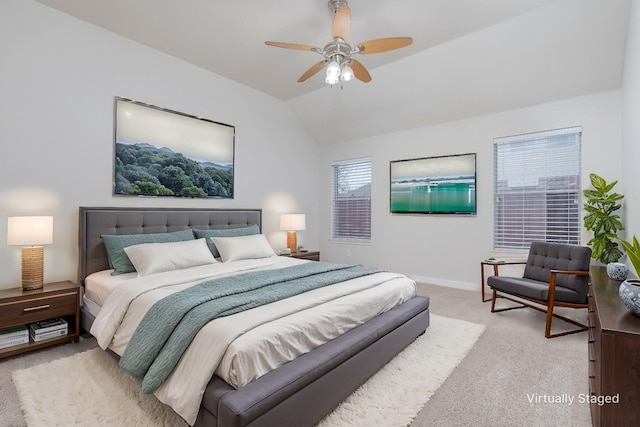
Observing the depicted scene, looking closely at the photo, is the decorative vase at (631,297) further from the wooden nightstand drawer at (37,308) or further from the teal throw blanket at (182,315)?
the wooden nightstand drawer at (37,308)

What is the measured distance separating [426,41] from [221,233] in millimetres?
3406

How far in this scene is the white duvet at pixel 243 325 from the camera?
1.57 m

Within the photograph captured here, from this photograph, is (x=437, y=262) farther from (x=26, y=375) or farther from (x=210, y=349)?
(x=26, y=375)

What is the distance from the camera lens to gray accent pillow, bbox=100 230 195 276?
3105 mm

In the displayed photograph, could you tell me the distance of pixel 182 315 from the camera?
1.90m

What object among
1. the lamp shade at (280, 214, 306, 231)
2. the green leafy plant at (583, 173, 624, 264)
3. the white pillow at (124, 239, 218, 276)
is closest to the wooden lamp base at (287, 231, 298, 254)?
the lamp shade at (280, 214, 306, 231)

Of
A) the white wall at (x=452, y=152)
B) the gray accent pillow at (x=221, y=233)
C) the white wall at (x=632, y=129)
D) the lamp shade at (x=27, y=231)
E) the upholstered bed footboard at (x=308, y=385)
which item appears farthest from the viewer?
the gray accent pillow at (x=221, y=233)

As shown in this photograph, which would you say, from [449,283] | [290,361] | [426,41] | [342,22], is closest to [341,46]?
[342,22]

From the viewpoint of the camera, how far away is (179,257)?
3195 millimetres

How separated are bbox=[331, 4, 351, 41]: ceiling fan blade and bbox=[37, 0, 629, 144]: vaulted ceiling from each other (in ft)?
1.77

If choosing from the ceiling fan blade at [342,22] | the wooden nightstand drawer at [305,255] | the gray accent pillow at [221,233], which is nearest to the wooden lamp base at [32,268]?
the gray accent pillow at [221,233]

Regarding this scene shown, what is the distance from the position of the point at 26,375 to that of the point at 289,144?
4.46 meters

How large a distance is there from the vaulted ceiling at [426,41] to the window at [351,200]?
1.48m

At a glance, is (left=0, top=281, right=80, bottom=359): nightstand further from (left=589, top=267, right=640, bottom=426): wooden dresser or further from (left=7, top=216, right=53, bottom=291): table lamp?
(left=589, top=267, right=640, bottom=426): wooden dresser
